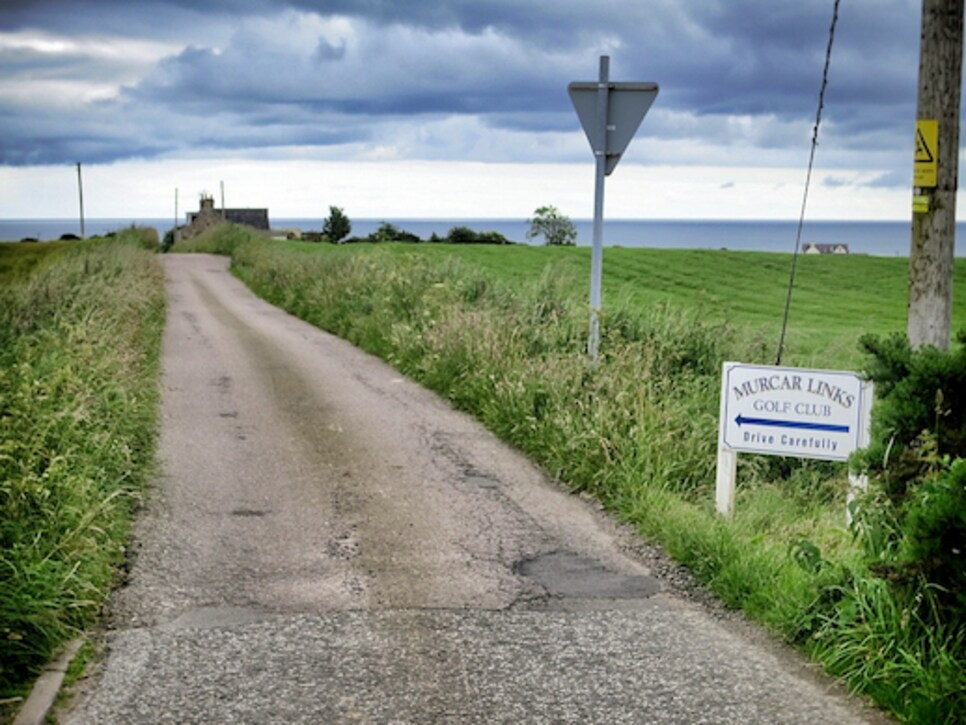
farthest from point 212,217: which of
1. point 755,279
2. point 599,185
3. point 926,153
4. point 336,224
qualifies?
point 926,153

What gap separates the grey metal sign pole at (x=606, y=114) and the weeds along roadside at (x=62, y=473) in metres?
5.01

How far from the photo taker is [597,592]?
6.48 meters

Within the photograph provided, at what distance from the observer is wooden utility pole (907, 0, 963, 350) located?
748 centimetres

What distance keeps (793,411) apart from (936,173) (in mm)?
2097

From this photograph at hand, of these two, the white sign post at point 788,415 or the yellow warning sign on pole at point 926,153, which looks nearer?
the white sign post at point 788,415

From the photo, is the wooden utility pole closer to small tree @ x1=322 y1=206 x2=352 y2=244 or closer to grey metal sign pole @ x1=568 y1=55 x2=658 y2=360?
grey metal sign pole @ x1=568 y1=55 x2=658 y2=360

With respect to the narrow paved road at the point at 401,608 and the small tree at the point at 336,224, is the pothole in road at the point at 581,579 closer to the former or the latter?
the narrow paved road at the point at 401,608

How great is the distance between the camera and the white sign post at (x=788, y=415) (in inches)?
282

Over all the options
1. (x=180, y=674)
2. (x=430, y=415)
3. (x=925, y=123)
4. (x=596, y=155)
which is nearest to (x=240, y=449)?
(x=430, y=415)

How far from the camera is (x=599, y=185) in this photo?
11094 millimetres

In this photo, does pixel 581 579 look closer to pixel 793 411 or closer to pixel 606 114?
pixel 793 411

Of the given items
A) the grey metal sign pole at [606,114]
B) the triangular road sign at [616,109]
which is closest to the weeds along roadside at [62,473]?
the grey metal sign pole at [606,114]

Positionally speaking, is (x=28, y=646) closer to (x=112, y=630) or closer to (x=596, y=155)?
(x=112, y=630)

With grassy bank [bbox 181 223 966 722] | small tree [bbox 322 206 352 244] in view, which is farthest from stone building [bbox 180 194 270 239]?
grassy bank [bbox 181 223 966 722]
